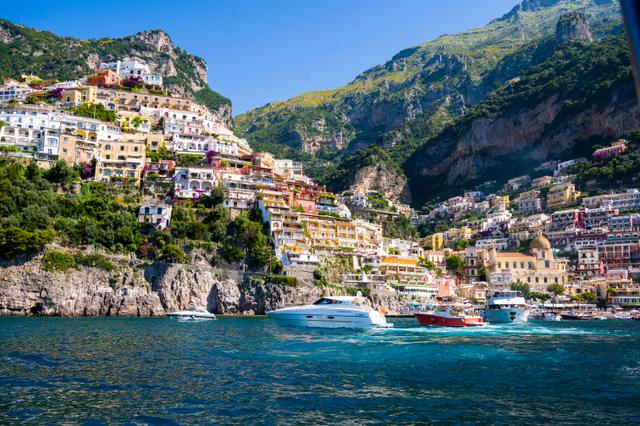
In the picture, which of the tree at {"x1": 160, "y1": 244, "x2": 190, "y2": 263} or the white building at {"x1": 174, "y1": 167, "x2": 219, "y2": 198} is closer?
the tree at {"x1": 160, "y1": 244, "x2": 190, "y2": 263}

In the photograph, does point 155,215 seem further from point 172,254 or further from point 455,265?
point 455,265

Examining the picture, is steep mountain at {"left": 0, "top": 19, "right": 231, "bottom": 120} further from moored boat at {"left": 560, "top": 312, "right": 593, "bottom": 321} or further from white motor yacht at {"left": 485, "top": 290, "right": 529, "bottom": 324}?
moored boat at {"left": 560, "top": 312, "right": 593, "bottom": 321}

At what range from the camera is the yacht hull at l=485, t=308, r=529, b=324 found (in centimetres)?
6103

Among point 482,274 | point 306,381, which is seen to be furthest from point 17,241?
point 482,274

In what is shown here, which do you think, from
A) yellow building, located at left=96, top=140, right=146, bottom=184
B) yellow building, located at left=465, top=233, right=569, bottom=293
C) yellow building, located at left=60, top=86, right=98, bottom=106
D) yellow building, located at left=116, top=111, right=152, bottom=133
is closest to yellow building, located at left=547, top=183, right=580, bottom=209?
yellow building, located at left=465, top=233, right=569, bottom=293

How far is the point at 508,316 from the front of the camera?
61.2 metres

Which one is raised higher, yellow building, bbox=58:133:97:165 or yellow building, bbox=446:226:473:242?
yellow building, bbox=58:133:97:165

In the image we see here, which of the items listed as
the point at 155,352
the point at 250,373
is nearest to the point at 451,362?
the point at 250,373

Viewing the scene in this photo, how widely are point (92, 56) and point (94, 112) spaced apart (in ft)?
199

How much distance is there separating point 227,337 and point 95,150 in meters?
52.1

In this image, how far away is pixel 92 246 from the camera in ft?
192

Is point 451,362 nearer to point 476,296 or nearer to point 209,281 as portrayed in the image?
point 209,281

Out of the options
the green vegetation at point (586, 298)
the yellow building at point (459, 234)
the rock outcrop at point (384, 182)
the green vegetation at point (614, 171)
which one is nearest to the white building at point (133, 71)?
the rock outcrop at point (384, 182)

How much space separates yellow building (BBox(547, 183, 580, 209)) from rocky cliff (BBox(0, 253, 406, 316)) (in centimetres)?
6722
